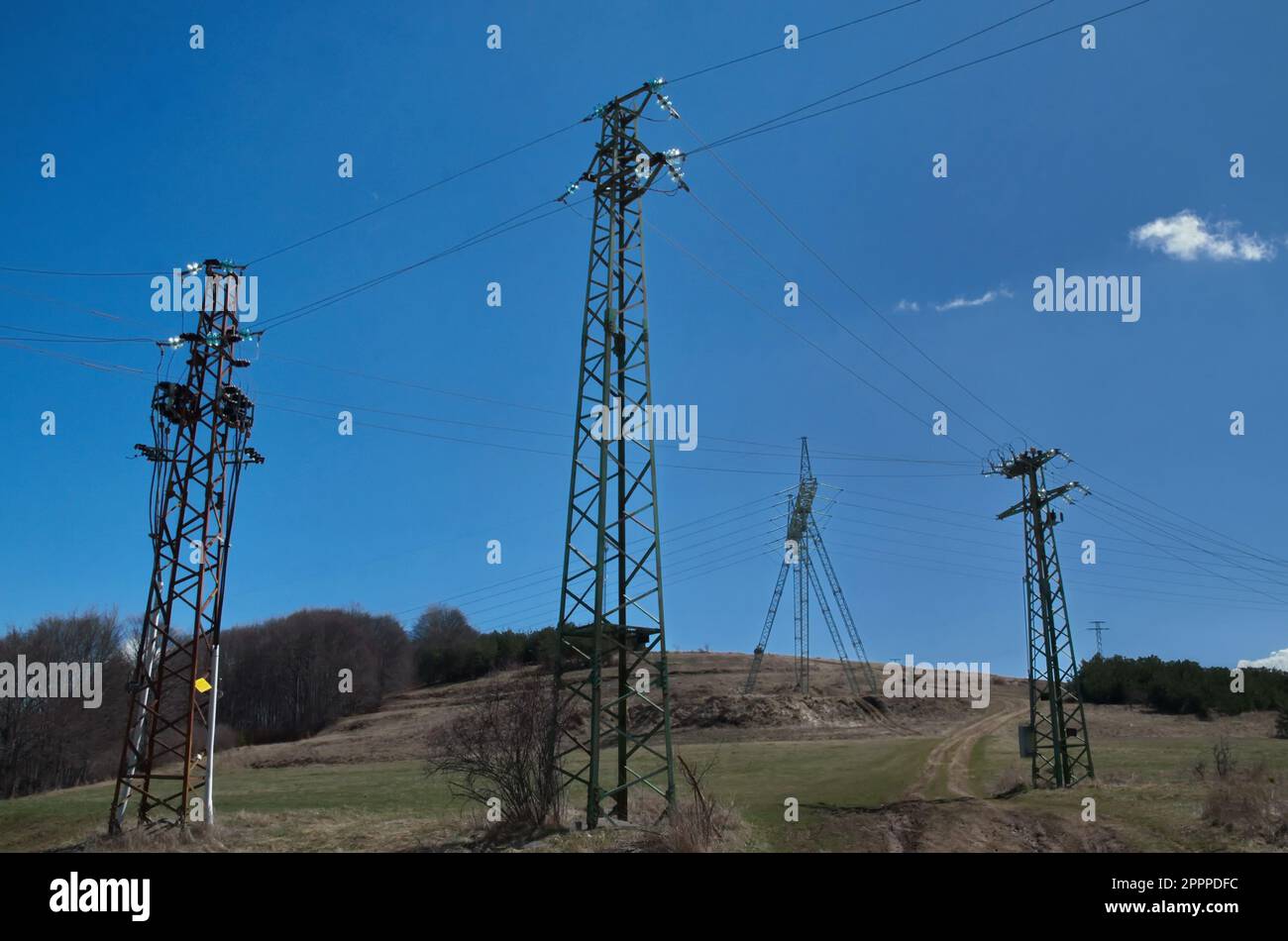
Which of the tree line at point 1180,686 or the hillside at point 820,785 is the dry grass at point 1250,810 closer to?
the hillside at point 820,785

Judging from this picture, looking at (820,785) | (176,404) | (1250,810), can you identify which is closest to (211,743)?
(176,404)

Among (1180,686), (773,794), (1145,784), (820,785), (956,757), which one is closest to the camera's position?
(1145,784)

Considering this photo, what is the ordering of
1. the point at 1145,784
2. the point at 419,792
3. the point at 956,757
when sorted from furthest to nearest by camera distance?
the point at 956,757, the point at 419,792, the point at 1145,784

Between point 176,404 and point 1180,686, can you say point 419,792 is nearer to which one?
point 176,404

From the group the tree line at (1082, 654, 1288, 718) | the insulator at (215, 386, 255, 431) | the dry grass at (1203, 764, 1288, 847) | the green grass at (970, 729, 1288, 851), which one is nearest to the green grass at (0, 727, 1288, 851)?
the green grass at (970, 729, 1288, 851)

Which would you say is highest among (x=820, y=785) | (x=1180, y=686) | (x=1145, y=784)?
(x=1145, y=784)

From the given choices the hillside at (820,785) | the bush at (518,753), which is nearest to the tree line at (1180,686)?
the hillside at (820,785)

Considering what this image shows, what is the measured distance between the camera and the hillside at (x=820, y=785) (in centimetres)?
1942

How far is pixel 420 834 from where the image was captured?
776 inches

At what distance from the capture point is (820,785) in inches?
1227
